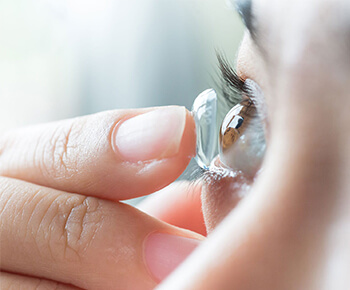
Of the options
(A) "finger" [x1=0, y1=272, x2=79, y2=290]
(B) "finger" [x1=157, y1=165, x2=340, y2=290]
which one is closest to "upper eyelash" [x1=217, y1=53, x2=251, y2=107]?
(B) "finger" [x1=157, y1=165, x2=340, y2=290]

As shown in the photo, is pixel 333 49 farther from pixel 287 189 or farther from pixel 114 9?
pixel 114 9

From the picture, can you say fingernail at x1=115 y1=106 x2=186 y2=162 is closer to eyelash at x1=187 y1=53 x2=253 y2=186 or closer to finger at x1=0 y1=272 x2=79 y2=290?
eyelash at x1=187 y1=53 x2=253 y2=186

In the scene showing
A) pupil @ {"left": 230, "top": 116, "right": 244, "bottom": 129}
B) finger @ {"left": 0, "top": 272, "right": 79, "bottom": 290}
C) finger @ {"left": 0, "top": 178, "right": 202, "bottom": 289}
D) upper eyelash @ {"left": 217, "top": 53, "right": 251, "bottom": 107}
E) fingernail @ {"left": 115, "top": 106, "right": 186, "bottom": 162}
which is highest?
upper eyelash @ {"left": 217, "top": 53, "right": 251, "bottom": 107}

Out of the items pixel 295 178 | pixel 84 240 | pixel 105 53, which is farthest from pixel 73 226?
pixel 105 53

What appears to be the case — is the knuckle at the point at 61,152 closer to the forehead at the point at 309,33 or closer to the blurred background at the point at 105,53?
the blurred background at the point at 105,53

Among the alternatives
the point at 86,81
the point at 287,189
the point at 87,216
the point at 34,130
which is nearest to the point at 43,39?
the point at 86,81

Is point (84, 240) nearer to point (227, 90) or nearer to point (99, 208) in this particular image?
point (99, 208)

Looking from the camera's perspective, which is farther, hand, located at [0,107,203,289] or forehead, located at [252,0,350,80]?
hand, located at [0,107,203,289]
